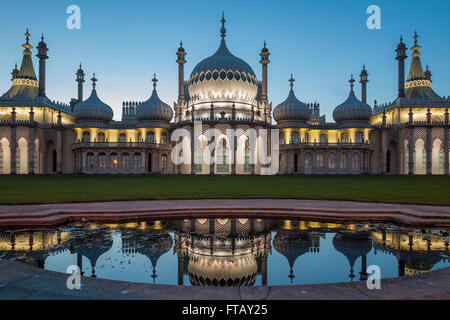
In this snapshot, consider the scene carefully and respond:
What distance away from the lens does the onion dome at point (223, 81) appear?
172 feet

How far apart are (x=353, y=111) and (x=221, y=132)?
22.8 metres

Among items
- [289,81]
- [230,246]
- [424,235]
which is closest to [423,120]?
[289,81]

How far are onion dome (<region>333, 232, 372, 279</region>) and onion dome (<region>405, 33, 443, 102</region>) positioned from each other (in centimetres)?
5530

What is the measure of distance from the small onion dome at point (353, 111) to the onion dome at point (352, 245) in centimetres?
4880

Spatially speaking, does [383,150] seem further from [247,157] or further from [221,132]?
[221,132]

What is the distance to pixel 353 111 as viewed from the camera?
173 feet

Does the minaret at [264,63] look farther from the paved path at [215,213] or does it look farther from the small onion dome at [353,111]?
the paved path at [215,213]

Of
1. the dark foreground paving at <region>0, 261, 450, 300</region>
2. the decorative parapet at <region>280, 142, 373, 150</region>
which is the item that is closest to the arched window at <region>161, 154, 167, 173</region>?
the decorative parapet at <region>280, 142, 373, 150</region>

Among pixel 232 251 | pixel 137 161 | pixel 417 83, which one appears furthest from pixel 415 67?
pixel 232 251

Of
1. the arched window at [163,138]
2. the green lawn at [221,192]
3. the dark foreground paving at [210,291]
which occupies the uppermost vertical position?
the arched window at [163,138]

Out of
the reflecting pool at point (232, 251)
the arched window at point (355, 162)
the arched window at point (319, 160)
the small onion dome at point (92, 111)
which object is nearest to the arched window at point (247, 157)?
the arched window at point (319, 160)

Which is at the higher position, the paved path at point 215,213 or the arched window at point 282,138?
the arched window at point 282,138

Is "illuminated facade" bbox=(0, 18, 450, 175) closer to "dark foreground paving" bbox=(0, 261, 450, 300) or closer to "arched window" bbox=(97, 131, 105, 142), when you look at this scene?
"arched window" bbox=(97, 131, 105, 142)
